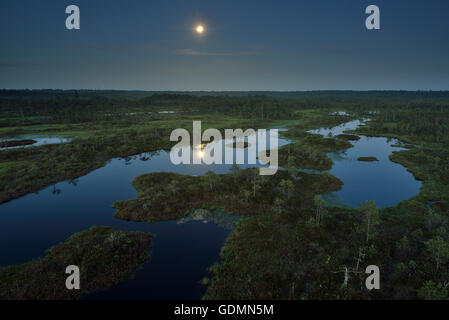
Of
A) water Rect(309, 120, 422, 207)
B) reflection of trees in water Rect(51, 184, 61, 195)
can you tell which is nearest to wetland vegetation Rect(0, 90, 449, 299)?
water Rect(309, 120, 422, 207)

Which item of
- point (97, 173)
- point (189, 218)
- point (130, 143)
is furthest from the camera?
point (130, 143)

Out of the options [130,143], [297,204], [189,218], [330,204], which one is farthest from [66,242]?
[130,143]

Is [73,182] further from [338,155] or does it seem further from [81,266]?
[338,155]

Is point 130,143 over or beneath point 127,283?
over

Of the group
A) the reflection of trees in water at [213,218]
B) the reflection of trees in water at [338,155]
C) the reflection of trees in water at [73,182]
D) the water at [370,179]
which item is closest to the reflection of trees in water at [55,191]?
the reflection of trees in water at [73,182]

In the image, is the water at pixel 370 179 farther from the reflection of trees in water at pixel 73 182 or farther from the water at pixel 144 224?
the reflection of trees in water at pixel 73 182
